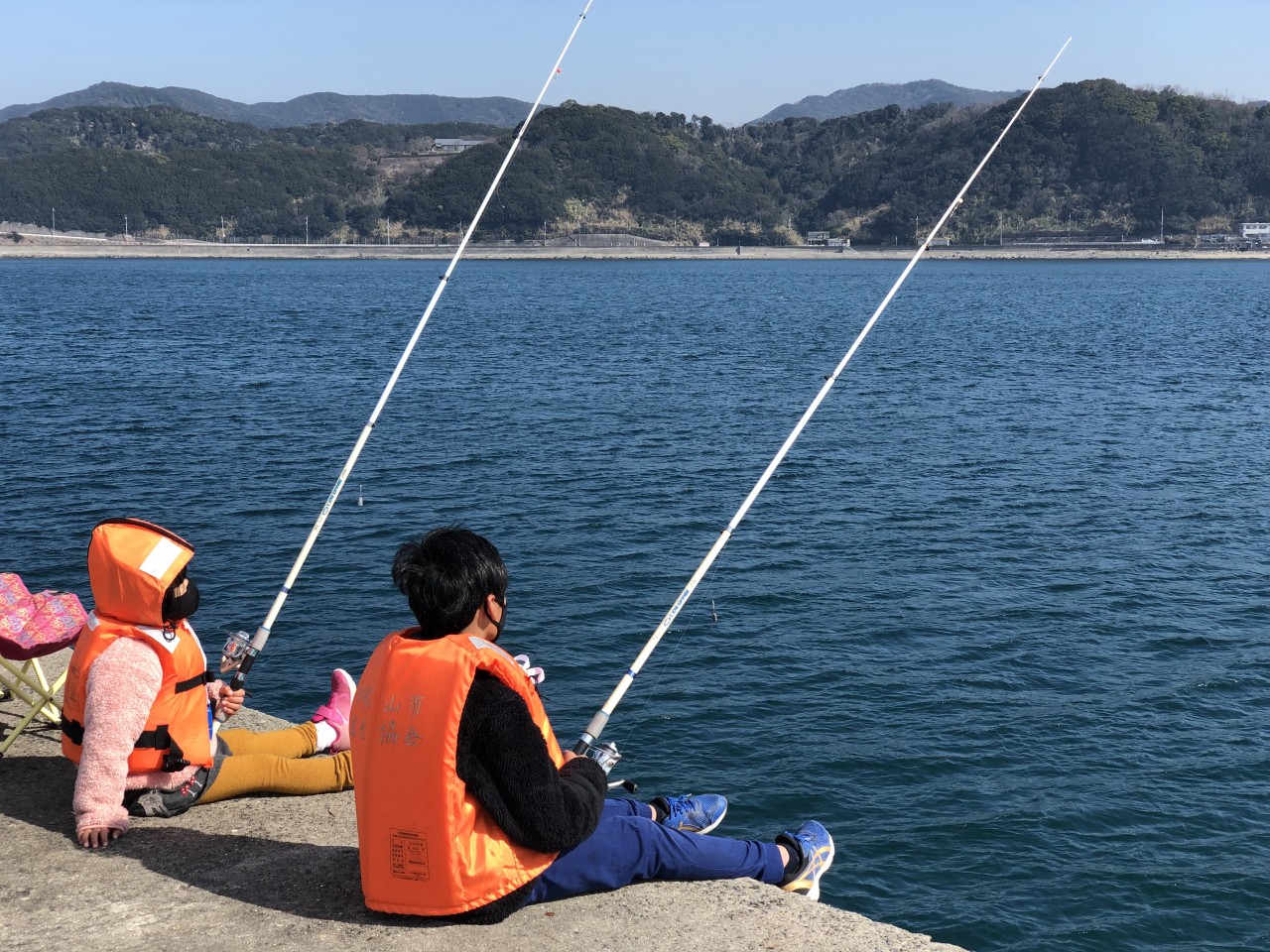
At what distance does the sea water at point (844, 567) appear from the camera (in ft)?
27.6

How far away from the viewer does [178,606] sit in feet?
15.0

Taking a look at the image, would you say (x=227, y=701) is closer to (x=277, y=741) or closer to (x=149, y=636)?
(x=277, y=741)

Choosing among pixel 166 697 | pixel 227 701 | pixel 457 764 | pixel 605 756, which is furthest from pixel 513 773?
pixel 227 701

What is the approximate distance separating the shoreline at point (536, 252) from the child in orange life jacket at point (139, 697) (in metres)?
184

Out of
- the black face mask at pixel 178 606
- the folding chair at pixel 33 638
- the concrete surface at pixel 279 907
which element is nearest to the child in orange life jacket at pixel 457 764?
the concrete surface at pixel 279 907

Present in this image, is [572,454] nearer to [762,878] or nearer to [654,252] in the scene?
[762,878]

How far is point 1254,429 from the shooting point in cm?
2617

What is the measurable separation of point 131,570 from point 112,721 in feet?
1.71

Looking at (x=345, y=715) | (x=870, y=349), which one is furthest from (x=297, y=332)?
(x=345, y=715)

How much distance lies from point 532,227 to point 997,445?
181 m

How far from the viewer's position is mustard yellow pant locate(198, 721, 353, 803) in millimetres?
5020

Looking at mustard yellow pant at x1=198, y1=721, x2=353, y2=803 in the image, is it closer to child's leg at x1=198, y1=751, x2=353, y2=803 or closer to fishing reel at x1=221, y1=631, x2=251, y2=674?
child's leg at x1=198, y1=751, x2=353, y2=803

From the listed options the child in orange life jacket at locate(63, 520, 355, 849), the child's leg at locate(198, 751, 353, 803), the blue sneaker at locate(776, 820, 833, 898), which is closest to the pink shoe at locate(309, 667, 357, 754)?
the child's leg at locate(198, 751, 353, 803)

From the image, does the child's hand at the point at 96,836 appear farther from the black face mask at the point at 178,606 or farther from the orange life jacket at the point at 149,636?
the black face mask at the point at 178,606
